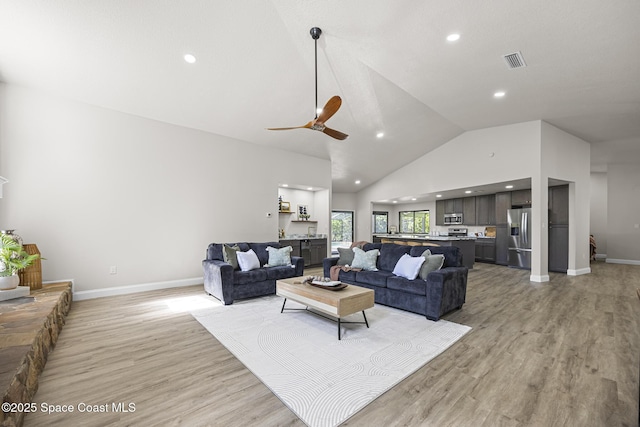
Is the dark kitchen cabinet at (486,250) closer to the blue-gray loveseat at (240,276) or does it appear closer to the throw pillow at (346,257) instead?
the throw pillow at (346,257)

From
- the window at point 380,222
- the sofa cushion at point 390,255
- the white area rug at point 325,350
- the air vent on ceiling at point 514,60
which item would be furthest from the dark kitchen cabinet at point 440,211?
the white area rug at point 325,350

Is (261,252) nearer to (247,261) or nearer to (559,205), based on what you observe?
(247,261)

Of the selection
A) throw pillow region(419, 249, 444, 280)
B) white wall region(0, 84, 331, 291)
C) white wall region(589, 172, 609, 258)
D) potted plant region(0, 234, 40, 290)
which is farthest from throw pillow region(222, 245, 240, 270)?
white wall region(589, 172, 609, 258)

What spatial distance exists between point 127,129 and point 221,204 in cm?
210

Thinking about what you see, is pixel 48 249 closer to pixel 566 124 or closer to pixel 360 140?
pixel 360 140

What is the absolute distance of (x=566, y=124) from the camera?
5992mm

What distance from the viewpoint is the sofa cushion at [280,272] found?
185 inches

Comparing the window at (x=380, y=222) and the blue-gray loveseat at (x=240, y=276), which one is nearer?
the blue-gray loveseat at (x=240, y=276)

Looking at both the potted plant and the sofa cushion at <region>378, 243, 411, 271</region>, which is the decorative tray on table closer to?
the sofa cushion at <region>378, 243, 411, 271</region>

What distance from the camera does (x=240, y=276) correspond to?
4.37 m

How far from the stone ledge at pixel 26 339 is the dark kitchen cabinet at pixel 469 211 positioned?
970cm

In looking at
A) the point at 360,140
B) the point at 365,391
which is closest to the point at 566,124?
the point at 360,140

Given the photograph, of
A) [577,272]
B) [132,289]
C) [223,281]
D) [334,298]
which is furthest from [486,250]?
[132,289]

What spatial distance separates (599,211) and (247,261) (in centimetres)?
1214
